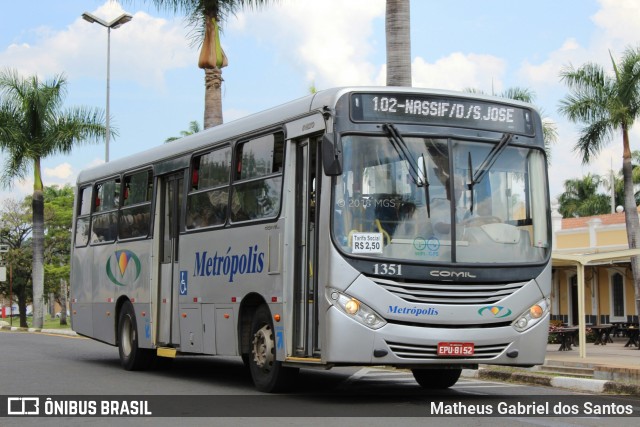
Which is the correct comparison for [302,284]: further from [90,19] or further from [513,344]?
[90,19]

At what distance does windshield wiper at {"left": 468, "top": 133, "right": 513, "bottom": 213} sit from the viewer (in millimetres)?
11625

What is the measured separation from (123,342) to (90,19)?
23.3 metres

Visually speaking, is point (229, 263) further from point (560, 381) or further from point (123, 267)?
point (560, 381)

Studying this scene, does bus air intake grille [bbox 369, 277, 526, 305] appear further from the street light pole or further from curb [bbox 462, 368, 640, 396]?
the street light pole

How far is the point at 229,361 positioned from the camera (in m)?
20.1

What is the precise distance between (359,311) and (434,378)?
309 cm

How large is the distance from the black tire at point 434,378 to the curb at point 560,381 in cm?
184

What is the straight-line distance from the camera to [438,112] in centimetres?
1177

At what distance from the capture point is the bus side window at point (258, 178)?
12734mm

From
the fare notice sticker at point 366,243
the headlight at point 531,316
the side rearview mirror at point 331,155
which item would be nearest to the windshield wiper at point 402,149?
the side rearview mirror at point 331,155

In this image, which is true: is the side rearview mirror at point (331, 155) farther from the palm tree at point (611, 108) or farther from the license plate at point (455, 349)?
the palm tree at point (611, 108)

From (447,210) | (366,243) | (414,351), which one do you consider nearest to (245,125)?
(366,243)
